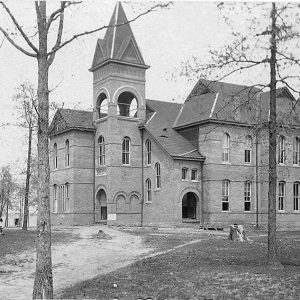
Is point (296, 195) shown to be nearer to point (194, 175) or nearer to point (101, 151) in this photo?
point (194, 175)

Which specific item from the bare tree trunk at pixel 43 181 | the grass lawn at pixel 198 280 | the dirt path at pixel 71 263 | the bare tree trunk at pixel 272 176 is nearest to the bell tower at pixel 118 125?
the dirt path at pixel 71 263

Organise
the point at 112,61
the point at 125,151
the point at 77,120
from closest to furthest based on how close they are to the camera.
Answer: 1. the point at 112,61
2. the point at 125,151
3. the point at 77,120

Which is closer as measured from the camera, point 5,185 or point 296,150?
point 296,150

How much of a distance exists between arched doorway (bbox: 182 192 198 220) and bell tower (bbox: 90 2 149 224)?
12.1 feet

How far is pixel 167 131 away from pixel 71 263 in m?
26.4

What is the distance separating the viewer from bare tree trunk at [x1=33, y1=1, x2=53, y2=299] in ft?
37.1

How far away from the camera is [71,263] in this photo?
18.3 m

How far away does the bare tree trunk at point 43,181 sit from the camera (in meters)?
11.3

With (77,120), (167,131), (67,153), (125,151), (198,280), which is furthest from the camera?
(67,153)

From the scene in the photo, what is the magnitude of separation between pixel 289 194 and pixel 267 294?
33.8 metres

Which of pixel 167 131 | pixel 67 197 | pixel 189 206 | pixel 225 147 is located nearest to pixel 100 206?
pixel 67 197

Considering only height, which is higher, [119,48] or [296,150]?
[119,48]

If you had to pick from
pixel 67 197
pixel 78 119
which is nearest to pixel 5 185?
pixel 67 197

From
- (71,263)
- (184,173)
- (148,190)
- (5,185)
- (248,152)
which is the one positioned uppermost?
(248,152)
